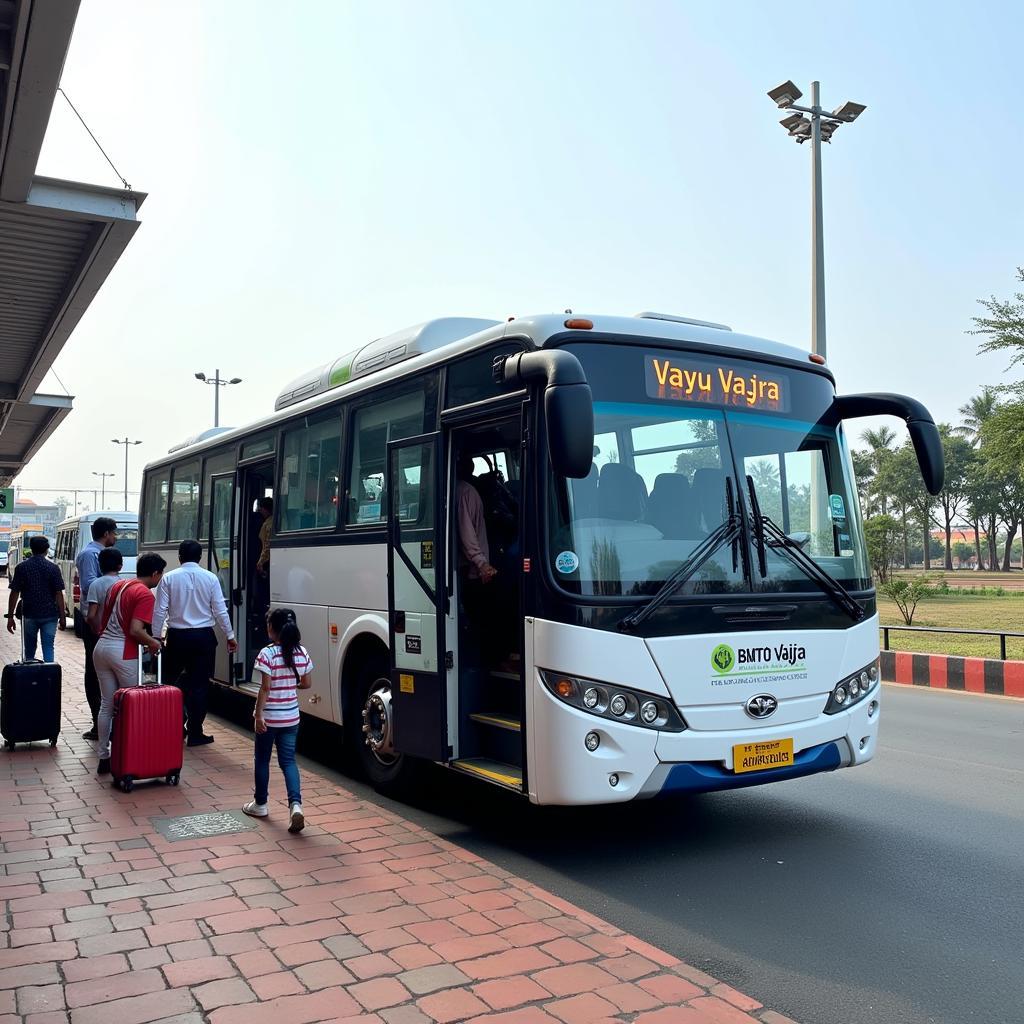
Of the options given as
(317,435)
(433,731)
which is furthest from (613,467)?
(317,435)

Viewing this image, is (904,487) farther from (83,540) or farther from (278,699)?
(278,699)

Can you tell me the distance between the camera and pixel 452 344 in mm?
6781

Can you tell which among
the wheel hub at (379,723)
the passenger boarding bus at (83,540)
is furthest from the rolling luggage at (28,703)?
the passenger boarding bus at (83,540)

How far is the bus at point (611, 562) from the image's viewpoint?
546 cm

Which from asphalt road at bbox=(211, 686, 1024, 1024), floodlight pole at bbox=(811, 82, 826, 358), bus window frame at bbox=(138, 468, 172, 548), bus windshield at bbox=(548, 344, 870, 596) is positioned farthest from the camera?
Result: floodlight pole at bbox=(811, 82, 826, 358)

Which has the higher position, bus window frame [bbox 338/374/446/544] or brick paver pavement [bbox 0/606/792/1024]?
bus window frame [bbox 338/374/446/544]

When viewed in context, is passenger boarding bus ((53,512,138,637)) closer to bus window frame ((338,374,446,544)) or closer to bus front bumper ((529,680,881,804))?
bus window frame ((338,374,446,544))

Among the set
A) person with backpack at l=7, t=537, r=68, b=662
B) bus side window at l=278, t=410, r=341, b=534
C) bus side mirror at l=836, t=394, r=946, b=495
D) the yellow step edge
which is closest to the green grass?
bus side mirror at l=836, t=394, r=946, b=495

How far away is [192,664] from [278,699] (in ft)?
9.86

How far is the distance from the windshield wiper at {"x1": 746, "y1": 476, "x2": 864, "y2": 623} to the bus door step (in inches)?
72.4

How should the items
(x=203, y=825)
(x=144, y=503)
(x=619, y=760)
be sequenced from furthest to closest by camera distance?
(x=144, y=503)
(x=203, y=825)
(x=619, y=760)

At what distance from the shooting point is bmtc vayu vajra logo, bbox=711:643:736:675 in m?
5.67

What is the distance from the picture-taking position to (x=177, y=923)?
463cm

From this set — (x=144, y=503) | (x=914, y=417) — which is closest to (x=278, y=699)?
(x=914, y=417)
